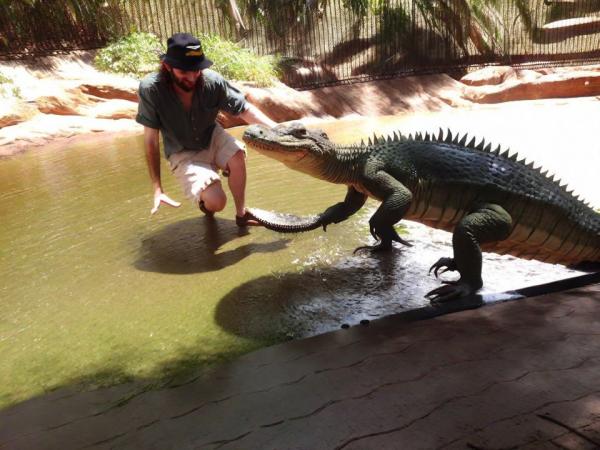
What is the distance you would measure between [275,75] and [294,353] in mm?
11749

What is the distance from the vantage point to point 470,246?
110 inches

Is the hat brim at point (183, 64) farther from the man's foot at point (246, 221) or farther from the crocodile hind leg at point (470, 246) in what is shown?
the crocodile hind leg at point (470, 246)

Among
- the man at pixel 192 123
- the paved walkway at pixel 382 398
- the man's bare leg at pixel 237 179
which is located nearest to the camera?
the paved walkway at pixel 382 398

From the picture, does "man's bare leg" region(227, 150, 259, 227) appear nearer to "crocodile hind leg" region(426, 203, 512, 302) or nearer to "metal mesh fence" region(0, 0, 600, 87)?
"crocodile hind leg" region(426, 203, 512, 302)

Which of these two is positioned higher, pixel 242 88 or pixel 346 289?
pixel 242 88

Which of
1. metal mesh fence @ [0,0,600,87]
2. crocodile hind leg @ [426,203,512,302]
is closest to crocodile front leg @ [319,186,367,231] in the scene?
crocodile hind leg @ [426,203,512,302]

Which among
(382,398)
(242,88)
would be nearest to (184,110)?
(382,398)

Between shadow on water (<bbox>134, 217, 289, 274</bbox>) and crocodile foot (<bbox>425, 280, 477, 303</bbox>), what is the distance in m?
1.34

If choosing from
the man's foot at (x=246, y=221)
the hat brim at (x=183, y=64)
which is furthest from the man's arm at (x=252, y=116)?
the man's foot at (x=246, y=221)

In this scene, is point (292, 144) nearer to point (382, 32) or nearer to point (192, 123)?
point (192, 123)

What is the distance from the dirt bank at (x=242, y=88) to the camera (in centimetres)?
959

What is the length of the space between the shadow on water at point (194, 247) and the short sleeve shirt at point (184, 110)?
26.8 inches

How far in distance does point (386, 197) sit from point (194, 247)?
1.62 m

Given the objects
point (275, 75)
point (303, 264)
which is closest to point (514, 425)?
point (303, 264)
